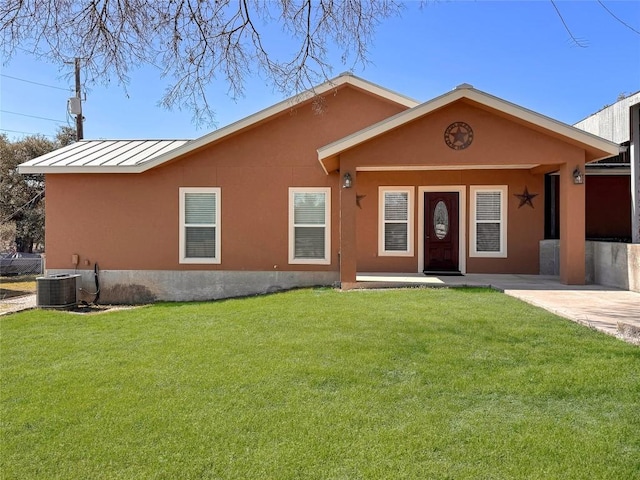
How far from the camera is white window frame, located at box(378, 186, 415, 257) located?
35.7 feet

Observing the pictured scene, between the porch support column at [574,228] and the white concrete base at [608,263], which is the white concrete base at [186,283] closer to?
the porch support column at [574,228]

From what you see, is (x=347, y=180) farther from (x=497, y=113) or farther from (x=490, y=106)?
(x=497, y=113)

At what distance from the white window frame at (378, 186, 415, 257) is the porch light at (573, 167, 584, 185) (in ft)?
12.0

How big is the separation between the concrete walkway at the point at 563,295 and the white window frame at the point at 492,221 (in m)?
0.69

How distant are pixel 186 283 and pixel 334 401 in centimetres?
761

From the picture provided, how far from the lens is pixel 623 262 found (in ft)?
26.6

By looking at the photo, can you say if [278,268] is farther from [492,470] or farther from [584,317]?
[492,470]

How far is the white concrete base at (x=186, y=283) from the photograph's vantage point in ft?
33.3

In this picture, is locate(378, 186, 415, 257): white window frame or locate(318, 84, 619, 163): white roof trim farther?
locate(378, 186, 415, 257): white window frame

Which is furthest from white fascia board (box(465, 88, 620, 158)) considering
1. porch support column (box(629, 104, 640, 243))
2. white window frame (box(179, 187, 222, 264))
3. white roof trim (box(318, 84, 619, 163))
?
white window frame (box(179, 187, 222, 264))

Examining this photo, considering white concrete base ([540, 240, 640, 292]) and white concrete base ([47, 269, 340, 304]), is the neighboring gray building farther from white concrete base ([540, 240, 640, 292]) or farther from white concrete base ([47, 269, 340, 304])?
white concrete base ([47, 269, 340, 304])

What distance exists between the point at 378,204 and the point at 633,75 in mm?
6283

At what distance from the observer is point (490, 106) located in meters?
8.23

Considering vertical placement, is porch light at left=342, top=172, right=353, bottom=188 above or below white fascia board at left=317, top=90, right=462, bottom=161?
below
